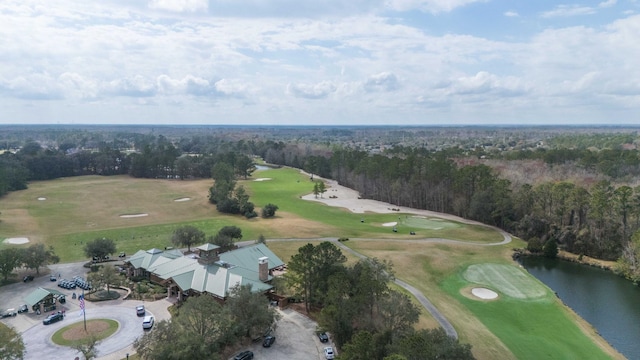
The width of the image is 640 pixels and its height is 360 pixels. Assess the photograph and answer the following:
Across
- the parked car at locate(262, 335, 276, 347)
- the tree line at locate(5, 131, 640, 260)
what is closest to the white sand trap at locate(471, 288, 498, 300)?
the parked car at locate(262, 335, 276, 347)

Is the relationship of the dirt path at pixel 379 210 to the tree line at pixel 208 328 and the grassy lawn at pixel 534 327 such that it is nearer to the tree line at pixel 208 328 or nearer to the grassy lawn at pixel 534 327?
the grassy lawn at pixel 534 327

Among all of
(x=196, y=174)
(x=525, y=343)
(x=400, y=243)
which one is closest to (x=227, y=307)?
(x=525, y=343)

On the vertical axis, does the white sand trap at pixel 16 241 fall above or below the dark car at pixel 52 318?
below

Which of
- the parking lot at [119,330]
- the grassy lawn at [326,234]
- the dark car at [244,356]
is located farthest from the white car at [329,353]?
the grassy lawn at [326,234]

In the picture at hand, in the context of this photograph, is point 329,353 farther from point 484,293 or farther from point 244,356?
point 484,293

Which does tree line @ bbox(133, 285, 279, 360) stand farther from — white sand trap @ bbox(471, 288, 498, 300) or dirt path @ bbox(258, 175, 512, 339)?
white sand trap @ bbox(471, 288, 498, 300)

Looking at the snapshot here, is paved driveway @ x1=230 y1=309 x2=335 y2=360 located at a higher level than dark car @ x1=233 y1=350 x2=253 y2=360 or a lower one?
lower
